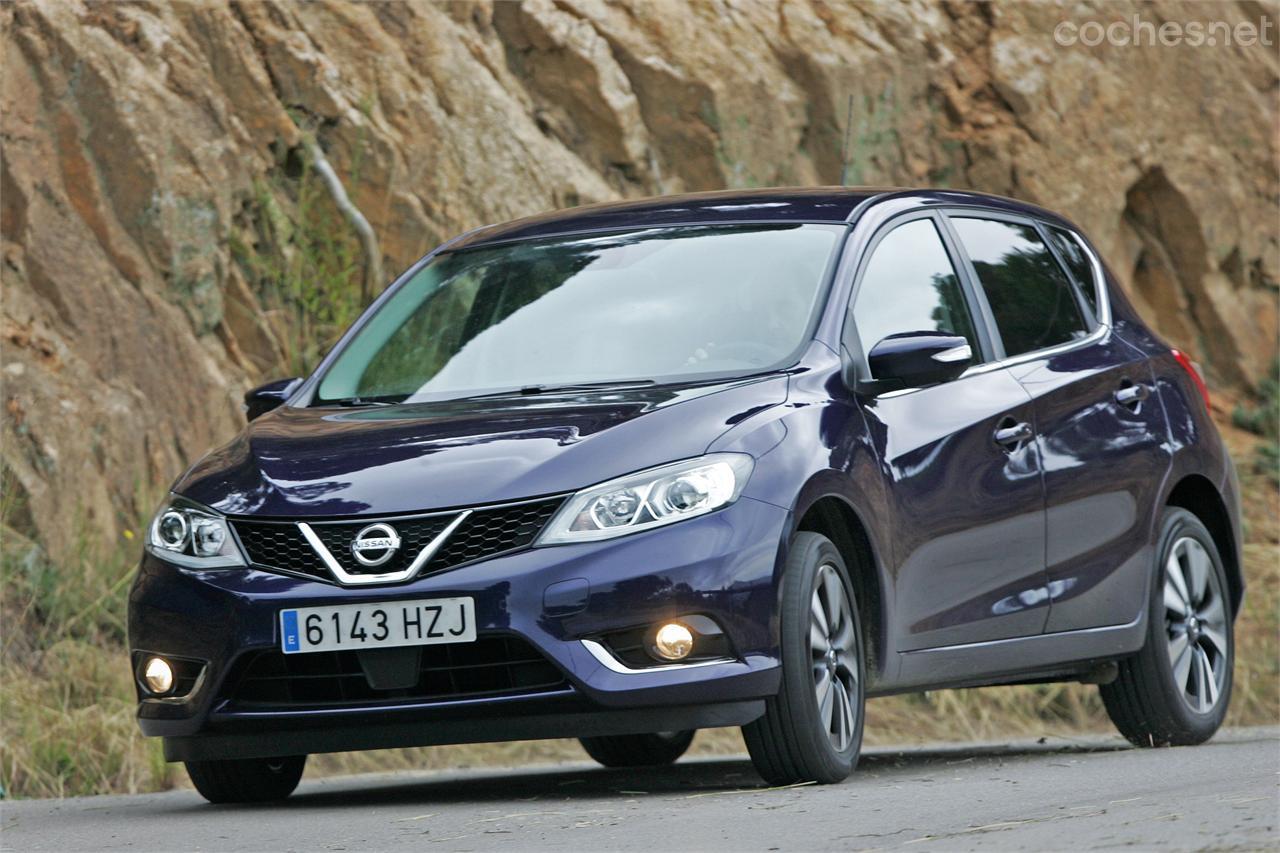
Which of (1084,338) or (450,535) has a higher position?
(450,535)

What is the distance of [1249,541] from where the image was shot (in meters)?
15.3

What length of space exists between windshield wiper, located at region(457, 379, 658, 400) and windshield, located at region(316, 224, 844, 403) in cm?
3

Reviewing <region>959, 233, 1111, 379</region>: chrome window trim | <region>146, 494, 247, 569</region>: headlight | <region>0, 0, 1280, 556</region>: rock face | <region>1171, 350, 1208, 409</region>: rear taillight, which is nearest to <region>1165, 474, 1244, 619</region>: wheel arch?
<region>1171, 350, 1208, 409</region>: rear taillight

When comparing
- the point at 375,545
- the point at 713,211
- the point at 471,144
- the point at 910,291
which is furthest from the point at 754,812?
the point at 471,144

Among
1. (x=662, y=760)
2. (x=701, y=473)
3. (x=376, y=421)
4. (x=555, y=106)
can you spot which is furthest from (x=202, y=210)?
(x=701, y=473)

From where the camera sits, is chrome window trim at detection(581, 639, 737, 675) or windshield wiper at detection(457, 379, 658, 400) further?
windshield wiper at detection(457, 379, 658, 400)

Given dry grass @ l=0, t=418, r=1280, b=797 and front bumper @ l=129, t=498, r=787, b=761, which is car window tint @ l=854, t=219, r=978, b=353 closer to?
front bumper @ l=129, t=498, r=787, b=761

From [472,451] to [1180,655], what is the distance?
10.6 ft

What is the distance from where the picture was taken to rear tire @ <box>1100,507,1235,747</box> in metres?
7.72

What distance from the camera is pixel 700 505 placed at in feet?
18.5

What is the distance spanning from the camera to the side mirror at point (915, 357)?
6.31 m

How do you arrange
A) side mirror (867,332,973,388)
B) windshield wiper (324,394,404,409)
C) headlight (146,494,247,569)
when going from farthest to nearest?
windshield wiper (324,394,404,409) → side mirror (867,332,973,388) → headlight (146,494,247,569)

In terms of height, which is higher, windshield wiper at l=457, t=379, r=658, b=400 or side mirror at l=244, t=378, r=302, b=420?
windshield wiper at l=457, t=379, r=658, b=400

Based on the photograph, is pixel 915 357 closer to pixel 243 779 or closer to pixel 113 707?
pixel 243 779
